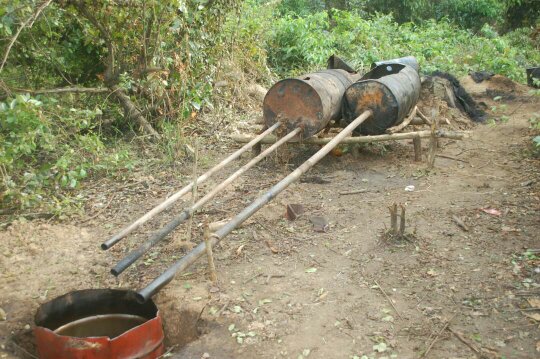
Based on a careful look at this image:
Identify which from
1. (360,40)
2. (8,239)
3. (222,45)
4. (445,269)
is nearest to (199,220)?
(8,239)

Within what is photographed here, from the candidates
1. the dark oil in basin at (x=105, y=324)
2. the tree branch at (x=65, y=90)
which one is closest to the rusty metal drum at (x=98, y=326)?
the dark oil in basin at (x=105, y=324)

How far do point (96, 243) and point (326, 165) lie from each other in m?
2.89

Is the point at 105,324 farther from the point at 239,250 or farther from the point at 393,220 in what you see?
the point at 393,220

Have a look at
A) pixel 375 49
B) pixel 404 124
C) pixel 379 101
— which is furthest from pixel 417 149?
pixel 375 49

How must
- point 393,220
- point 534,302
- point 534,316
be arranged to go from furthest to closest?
point 393,220, point 534,302, point 534,316

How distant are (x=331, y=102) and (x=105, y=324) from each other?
3.49 metres

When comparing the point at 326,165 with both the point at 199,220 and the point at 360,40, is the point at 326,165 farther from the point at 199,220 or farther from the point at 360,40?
the point at 360,40

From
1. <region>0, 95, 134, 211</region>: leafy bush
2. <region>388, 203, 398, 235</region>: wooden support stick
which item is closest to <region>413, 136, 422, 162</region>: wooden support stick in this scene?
<region>388, 203, 398, 235</region>: wooden support stick

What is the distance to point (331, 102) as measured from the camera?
6.30 meters

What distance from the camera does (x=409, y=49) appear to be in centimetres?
1171

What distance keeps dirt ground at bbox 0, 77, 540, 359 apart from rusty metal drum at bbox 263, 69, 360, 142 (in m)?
0.60

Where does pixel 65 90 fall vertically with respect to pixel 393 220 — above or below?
above

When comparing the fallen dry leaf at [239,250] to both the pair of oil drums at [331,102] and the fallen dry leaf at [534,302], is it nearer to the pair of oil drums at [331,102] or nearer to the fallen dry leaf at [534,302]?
the pair of oil drums at [331,102]

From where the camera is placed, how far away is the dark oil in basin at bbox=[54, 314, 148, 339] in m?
4.15
